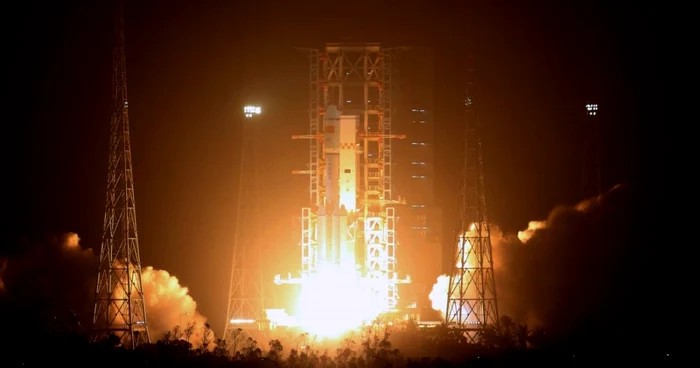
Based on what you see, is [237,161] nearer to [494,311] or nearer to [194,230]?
[194,230]

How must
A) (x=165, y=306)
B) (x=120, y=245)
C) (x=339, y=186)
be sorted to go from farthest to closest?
(x=165, y=306) → (x=339, y=186) → (x=120, y=245)

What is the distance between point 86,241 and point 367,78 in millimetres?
14292

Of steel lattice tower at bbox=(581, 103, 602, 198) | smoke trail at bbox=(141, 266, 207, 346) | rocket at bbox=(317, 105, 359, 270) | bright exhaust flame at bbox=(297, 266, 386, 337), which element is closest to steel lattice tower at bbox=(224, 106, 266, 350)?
smoke trail at bbox=(141, 266, 207, 346)

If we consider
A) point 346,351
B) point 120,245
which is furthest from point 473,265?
point 120,245

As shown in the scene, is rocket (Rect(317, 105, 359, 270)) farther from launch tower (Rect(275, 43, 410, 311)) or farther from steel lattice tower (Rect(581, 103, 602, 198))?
steel lattice tower (Rect(581, 103, 602, 198))

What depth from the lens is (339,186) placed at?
62906mm

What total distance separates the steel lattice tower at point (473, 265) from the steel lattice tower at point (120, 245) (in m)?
10.8

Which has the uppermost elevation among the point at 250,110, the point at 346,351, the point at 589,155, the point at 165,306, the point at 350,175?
the point at 250,110

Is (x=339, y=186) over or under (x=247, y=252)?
over

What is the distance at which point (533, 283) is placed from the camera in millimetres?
64688

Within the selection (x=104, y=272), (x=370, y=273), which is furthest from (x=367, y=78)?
(x=104, y=272)

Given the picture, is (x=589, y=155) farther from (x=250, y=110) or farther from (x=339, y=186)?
(x=250, y=110)

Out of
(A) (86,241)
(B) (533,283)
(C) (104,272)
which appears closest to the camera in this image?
(C) (104,272)

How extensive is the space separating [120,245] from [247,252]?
8058 mm
